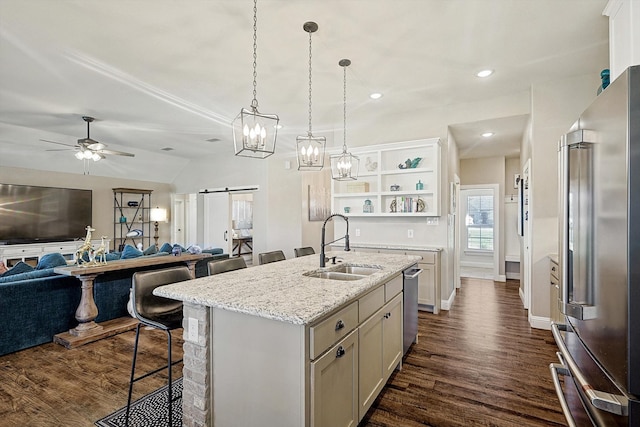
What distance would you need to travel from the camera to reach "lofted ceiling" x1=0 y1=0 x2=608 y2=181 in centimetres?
250

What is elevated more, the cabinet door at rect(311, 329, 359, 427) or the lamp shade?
the lamp shade

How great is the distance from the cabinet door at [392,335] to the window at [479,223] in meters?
5.80

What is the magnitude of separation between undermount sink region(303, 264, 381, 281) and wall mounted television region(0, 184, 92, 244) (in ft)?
22.6

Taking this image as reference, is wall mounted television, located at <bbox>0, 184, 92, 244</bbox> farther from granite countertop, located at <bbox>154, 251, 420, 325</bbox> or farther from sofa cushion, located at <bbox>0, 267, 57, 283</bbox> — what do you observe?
granite countertop, located at <bbox>154, 251, 420, 325</bbox>

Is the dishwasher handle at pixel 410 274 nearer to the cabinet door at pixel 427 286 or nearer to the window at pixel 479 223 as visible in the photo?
the cabinet door at pixel 427 286

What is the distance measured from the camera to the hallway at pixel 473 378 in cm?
213

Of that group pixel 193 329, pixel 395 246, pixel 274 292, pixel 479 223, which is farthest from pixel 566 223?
pixel 479 223

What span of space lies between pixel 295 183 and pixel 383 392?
16.8 ft

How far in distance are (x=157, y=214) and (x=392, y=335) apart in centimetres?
768

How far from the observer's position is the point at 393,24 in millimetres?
2648

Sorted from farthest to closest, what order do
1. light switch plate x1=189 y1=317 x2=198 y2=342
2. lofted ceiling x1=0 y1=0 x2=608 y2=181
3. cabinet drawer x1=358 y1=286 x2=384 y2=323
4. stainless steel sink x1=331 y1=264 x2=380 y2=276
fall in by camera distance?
stainless steel sink x1=331 y1=264 x2=380 y2=276
lofted ceiling x1=0 y1=0 x2=608 y2=181
cabinet drawer x1=358 y1=286 x2=384 y2=323
light switch plate x1=189 y1=317 x2=198 y2=342

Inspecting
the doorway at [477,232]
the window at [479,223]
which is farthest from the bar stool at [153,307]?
the window at [479,223]

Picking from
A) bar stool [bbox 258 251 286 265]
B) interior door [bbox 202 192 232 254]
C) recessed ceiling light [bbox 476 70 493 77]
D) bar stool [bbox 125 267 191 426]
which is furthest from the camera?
interior door [bbox 202 192 232 254]

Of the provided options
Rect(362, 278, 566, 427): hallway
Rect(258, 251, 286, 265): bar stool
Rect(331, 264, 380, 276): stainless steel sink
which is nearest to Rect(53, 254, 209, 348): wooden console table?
Rect(258, 251, 286, 265): bar stool
